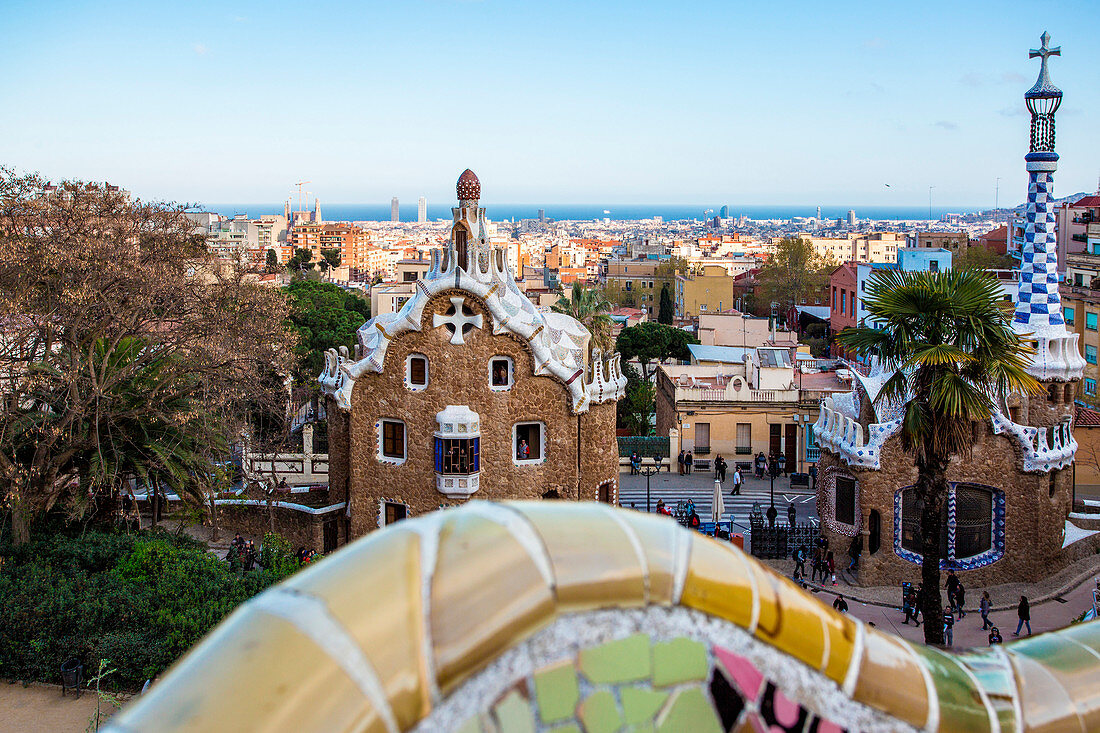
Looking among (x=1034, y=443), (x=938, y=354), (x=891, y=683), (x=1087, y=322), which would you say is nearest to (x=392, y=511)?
(x=938, y=354)

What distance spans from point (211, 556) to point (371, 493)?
17.0ft

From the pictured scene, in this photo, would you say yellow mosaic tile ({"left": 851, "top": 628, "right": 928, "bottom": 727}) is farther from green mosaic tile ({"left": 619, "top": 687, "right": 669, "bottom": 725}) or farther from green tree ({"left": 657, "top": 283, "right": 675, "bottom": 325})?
green tree ({"left": 657, "top": 283, "right": 675, "bottom": 325})

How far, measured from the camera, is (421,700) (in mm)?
3279

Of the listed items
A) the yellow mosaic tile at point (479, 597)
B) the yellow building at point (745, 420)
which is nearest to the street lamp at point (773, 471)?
the yellow building at point (745, 420)

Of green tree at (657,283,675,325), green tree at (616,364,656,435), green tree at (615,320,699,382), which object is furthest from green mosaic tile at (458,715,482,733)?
green tree at (657,283,675,325)

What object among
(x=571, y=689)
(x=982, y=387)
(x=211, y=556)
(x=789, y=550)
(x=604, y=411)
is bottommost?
(x=789, y=550)

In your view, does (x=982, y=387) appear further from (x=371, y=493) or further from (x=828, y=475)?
(x=371, y=493)

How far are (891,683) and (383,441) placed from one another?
21.7 meters

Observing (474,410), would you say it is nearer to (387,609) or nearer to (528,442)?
(528,442)

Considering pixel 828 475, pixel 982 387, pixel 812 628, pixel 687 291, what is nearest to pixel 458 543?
pixel 812 628

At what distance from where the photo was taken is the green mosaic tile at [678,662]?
3.71m

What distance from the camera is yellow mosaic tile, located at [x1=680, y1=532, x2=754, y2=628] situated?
147 inches

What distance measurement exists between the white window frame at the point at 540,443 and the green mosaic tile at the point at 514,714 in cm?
2079

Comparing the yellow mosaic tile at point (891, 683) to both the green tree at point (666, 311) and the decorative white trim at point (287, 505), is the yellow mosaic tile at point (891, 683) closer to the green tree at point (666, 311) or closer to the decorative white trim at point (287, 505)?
the decorative white trim at point (287, 505)
